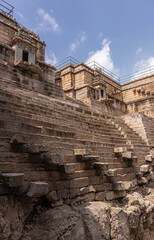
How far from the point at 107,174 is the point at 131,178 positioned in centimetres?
216

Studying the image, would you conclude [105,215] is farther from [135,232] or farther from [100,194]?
[135,232]

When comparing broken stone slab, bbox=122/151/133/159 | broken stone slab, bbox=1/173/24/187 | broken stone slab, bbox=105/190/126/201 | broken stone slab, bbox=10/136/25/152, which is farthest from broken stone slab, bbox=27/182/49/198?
broken stone slab, bbox=122/151/133/159

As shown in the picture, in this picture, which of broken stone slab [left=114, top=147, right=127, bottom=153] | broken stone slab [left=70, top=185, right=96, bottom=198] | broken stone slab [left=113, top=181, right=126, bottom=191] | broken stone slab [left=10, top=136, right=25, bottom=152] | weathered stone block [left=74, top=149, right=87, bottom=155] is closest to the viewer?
broken stone slab [left=10, top=136, right=25, bottom=152]

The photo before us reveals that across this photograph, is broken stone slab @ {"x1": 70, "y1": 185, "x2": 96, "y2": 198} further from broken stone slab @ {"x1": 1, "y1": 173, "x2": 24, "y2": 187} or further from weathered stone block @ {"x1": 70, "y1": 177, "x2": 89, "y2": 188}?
broken stone slab @ {"x1": 1, "y1": 173, "x2": 24, "y2": 187}

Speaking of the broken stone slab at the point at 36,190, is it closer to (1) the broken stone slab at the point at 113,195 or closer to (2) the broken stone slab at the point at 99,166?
(2) the broken stone slab at the point at 99,166

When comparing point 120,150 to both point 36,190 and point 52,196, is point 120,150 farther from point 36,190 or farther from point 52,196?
point 36,190

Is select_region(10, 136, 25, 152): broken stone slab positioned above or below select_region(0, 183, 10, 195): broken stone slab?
above

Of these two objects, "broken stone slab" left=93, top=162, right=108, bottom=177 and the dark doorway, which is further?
the dark doorway

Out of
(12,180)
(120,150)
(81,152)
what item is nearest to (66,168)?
(81,152)

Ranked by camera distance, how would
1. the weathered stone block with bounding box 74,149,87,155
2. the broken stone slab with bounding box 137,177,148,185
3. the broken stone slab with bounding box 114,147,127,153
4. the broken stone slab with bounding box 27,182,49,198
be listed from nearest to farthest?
1. the broken stone slab with bounding box 27,182,49,198
2. the weathered stone block with bounding box 74,149,87,155
3. the broken stone slab with bounding box 114,147,127,153
4. the broken stone slab with bounding box 137,177,148,185

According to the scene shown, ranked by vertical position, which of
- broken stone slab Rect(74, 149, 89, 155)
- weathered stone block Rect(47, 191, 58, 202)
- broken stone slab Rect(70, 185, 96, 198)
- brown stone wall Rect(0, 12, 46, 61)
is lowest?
broken stone slab Rect(70, 185, 96, 198)

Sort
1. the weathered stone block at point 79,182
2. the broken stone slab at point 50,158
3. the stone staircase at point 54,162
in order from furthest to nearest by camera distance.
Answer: the weathered stone block at point 79,182 < the broken stone slab at point 50,158 < the stone staircase at point 54,162

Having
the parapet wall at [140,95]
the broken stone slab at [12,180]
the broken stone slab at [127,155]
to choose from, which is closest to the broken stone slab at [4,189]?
the broken stone slab at [12,180]

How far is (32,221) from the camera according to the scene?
3465 mm
